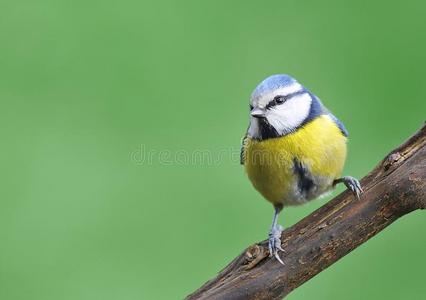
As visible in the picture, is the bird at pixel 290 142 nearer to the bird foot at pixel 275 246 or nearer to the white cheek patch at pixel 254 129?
the white cheek patch at pixel 254 129

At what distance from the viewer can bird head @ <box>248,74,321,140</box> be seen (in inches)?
65.9

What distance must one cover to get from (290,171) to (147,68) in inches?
45.8

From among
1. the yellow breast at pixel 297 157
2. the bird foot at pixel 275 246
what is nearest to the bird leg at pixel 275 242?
the bird foot at pixel 275 246

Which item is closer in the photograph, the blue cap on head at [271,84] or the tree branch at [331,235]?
the tree branch at [331,235]

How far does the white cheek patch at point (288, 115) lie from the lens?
1697 mm

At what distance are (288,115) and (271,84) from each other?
0.09 m

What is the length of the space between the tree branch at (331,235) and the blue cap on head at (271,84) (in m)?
0.32

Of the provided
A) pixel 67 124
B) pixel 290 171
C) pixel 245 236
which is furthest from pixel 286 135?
pixel 67 124

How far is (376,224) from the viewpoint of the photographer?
4.78 ft

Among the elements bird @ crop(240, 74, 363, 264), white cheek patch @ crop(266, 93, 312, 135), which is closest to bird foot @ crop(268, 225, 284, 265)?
bird @ crop(240, 74, 363, 264)

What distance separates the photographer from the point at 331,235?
4.77 ft

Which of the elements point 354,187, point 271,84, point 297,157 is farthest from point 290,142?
point 354,187

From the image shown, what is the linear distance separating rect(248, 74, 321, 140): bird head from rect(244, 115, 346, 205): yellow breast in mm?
20

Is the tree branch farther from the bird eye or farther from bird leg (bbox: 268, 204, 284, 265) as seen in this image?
the bird eye
